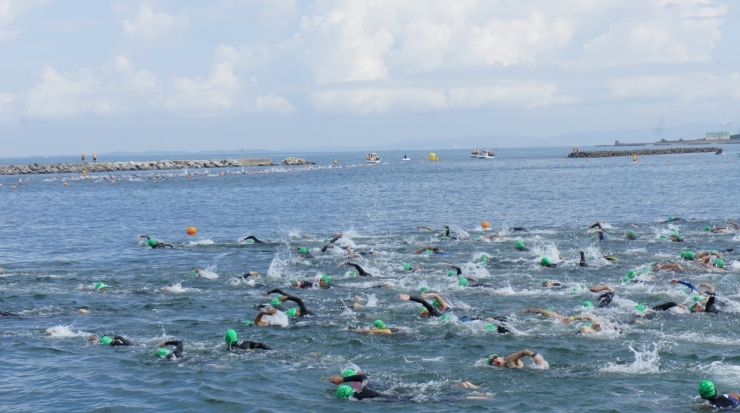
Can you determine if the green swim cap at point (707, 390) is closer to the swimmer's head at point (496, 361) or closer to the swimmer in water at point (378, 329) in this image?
the swimmer's head at point (496, 361)

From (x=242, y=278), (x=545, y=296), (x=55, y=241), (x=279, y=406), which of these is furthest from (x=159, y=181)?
(x=279, y=406)

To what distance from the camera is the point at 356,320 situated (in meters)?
20.1

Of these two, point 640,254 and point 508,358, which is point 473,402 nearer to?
point 508,358

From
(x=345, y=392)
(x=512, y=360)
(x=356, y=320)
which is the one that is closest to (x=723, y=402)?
(x=512, y=360)

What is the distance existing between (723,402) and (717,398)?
0.41 feet

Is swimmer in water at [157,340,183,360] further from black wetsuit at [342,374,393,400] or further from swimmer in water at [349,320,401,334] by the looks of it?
black wetsuit at [342,374,393,400]

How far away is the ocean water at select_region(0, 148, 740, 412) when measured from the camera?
48.7 feet

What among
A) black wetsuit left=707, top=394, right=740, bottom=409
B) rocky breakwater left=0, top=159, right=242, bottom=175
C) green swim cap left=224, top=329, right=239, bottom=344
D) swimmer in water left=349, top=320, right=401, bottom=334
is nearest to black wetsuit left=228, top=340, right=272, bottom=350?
green swim cap left=224, top=329, right=239, bottom=344

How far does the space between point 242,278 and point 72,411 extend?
1237 centimetres

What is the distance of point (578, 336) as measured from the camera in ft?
59.3

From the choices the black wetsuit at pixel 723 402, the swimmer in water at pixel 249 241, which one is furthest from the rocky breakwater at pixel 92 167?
the black wetsuit at pixel 723 402

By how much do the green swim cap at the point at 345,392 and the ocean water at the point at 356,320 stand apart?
0.61 ft

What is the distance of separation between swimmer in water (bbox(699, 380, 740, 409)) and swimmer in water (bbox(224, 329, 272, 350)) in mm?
8968

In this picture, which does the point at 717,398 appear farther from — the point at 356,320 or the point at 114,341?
the point at 114,341
